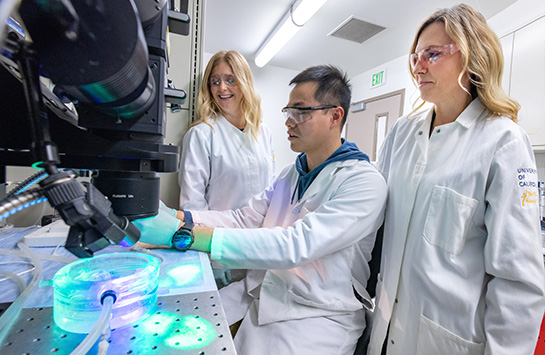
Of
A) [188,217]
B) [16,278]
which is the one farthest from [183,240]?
[16,278]

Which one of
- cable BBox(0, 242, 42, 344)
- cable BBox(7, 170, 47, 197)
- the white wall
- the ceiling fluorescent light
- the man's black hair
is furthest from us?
the white wall

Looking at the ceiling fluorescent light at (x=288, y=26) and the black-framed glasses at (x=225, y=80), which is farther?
the ceiling fluorescent light at (x=288, y=26)

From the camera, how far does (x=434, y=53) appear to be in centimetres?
96

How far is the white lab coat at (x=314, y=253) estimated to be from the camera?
87 centimetres

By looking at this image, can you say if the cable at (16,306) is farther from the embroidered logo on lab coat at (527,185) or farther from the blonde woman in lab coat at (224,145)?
the embroidered logo on lab coat at (527,185)

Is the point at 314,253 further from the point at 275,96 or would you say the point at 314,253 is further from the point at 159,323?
the point at 275,96

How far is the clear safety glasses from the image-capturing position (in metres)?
0.92

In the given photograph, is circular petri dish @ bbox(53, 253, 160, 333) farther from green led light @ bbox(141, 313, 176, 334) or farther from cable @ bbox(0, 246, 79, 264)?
cable @ bbox(0, 246, 79, 264)

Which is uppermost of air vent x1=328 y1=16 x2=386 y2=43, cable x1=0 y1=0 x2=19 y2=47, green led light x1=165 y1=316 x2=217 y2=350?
air vent x1=328 y1=16 x2=386 y2=43

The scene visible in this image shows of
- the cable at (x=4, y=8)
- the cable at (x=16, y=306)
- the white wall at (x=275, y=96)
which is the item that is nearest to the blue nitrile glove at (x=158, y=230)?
the cable at (x=16, y=306)

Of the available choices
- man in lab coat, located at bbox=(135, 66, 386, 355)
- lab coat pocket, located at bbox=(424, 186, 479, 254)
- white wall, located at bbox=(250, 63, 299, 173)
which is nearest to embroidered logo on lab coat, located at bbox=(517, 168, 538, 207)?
lab coat pocket, located at bbox=(424, 186, 479, 254)

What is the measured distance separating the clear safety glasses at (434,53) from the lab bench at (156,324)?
3.34 ft

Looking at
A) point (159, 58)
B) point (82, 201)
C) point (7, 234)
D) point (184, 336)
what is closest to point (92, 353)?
point (184, 336)

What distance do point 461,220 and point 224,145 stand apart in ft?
3.87
